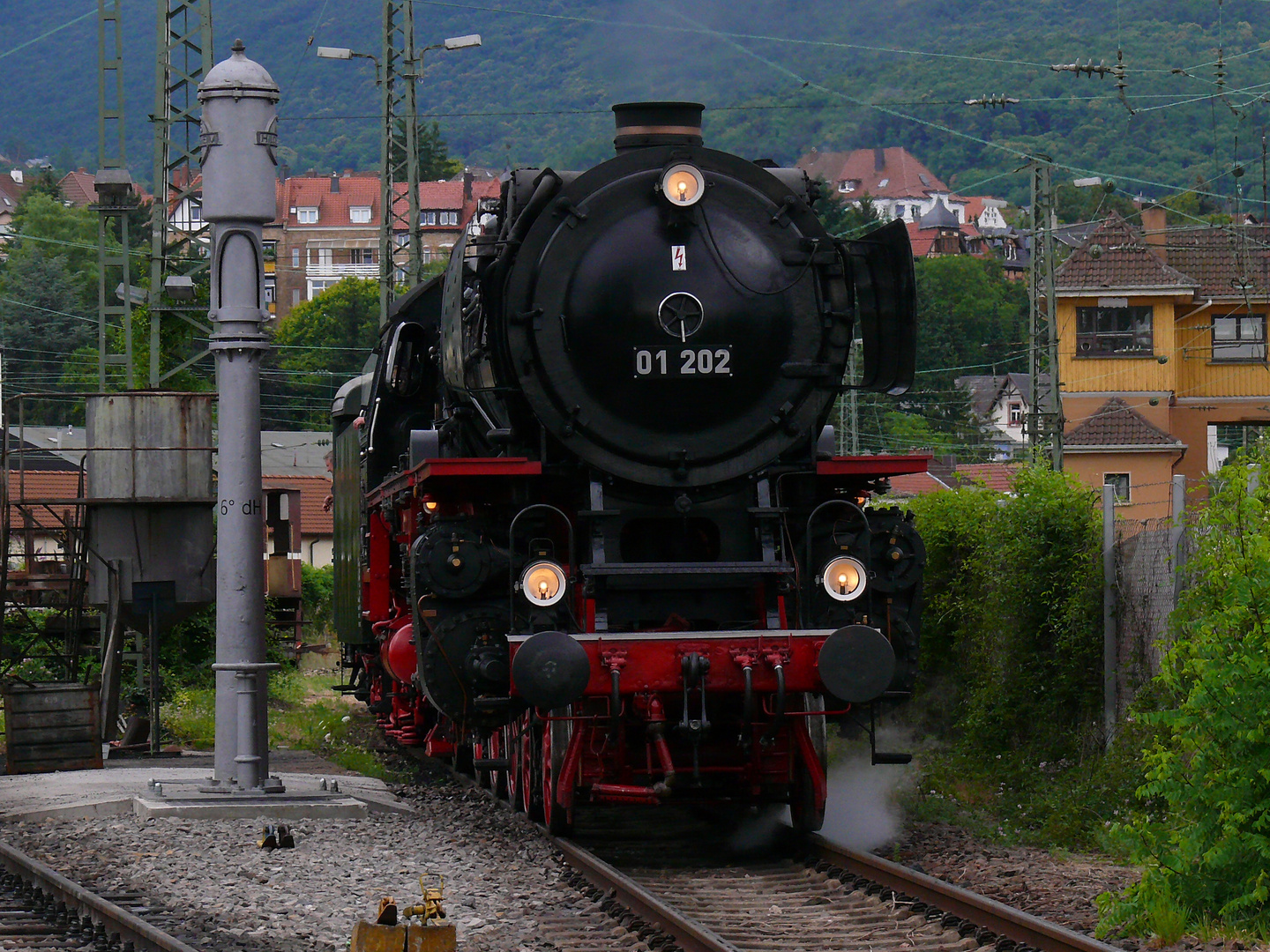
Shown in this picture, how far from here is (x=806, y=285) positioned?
966 cm

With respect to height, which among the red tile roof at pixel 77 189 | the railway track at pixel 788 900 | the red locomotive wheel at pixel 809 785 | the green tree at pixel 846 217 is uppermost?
the red tile roof at pixel 77 189

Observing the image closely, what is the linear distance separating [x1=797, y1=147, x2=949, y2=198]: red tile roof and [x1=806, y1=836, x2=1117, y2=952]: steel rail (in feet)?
467

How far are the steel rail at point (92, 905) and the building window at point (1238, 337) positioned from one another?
32.9 metres

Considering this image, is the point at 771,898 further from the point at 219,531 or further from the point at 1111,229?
the point at 1111,229

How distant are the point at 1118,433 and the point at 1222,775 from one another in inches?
1176

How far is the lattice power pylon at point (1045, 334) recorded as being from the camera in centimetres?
2564

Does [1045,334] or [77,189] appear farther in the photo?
[77,189]

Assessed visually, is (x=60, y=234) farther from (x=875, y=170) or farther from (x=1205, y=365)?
(x=1205, y=365)

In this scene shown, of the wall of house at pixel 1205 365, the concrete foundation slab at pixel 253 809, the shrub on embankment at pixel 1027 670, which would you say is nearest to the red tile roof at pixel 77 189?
the wall of house at pixel 1205 365

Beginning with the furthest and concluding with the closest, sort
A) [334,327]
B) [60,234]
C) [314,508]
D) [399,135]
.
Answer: [60,234] → [334,327] → [314,508] → [399,135]

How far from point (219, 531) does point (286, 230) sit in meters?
117

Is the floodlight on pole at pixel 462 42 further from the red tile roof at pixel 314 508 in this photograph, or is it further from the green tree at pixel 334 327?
→ the green tree at pixel 334 327

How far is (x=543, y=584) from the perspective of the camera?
361 inches

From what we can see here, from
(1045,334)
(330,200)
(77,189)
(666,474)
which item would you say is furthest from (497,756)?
(77,189)
